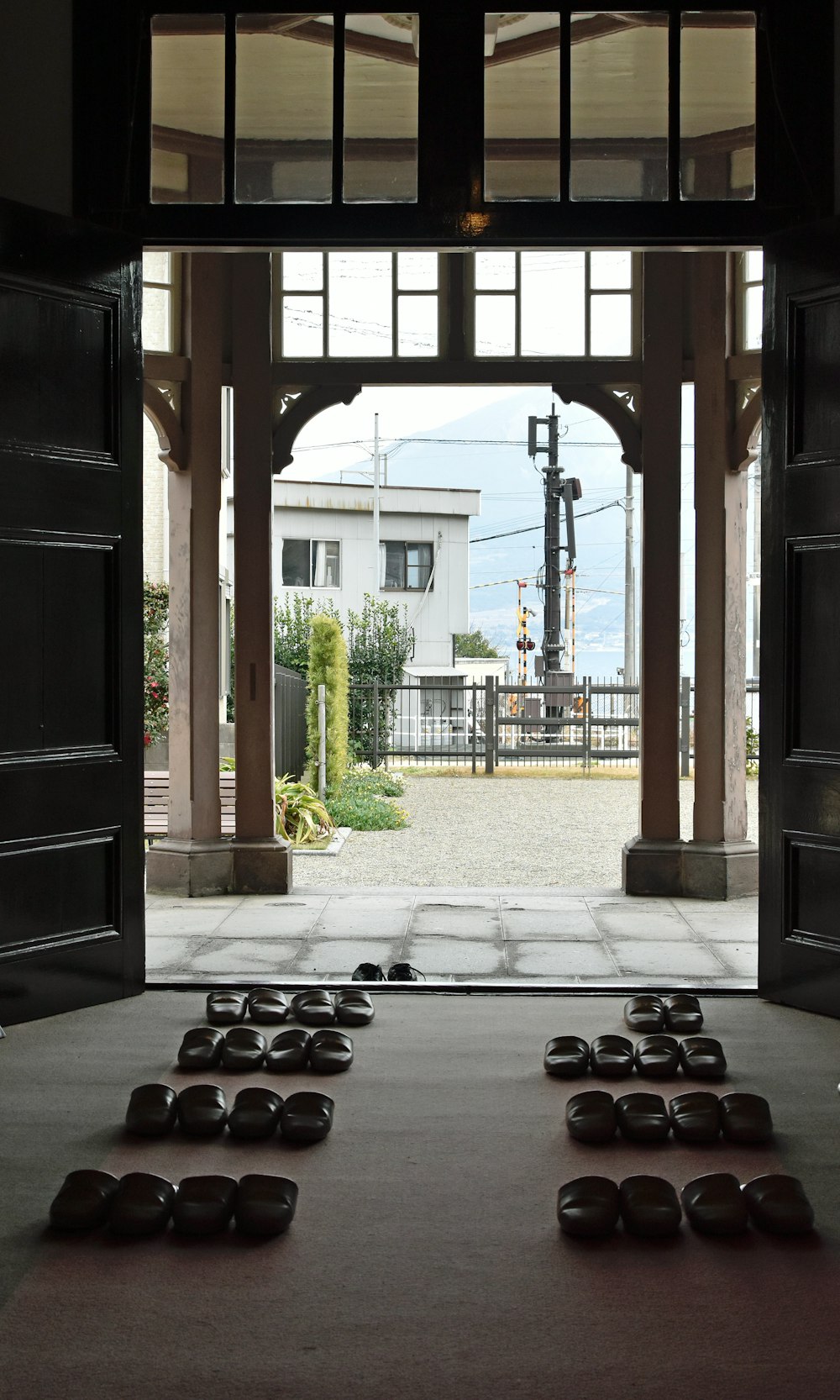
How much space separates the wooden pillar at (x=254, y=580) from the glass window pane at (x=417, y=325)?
71 cm

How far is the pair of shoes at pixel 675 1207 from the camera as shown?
7.55 feet

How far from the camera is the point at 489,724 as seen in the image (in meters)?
16.2

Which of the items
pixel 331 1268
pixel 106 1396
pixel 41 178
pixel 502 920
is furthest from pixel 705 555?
pixel 106 1396

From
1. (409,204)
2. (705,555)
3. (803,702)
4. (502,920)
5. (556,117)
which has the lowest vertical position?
(502,920)

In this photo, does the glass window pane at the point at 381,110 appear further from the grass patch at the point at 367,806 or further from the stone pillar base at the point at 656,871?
the grass patch at the point at 367,806

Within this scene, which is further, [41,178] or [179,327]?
[179,327]

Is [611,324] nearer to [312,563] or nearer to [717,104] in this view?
[717,104]

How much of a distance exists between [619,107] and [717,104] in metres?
0.32

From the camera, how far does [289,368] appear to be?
6742 mm

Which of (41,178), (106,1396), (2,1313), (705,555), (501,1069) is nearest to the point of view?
(106,1396)

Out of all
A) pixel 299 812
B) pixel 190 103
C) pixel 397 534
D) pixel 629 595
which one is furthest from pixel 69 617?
pixel 397 534

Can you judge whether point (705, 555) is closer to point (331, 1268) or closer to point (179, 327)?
point (179, 327)

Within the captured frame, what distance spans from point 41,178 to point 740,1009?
3508 mm

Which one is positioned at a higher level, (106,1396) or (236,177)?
(236,177)
